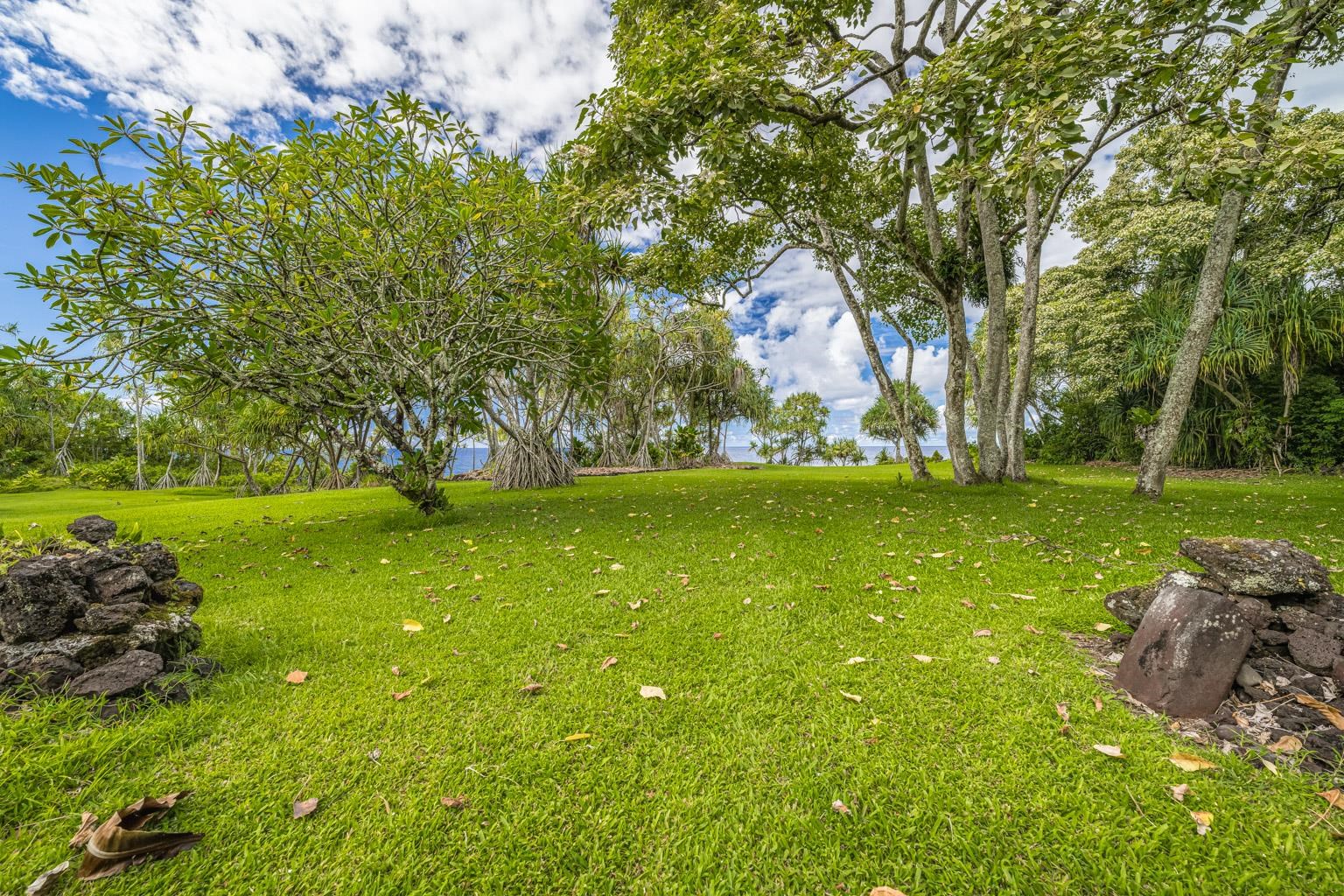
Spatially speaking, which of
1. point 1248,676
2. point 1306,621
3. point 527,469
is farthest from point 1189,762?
point 527,469

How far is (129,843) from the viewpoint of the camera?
1.43 m

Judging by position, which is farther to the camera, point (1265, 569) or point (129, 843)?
point (1265, 569)

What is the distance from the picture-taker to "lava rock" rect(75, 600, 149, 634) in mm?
2297

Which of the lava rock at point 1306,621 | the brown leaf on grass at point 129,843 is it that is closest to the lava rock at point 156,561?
the brown leaf on grass at point 129,843

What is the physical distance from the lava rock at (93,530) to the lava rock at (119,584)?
1.32m

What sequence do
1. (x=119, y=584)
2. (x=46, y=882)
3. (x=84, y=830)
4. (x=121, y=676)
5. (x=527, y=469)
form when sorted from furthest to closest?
(x=527, y=469) → (x=119, y=584) → (x=121, y=676) → (x=84, y=830) → (x=46, y=882)

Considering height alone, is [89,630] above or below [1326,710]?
above

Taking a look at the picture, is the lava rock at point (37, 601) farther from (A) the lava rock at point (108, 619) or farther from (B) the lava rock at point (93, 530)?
(B) the lava rock at point (93, 530)

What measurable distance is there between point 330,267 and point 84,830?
19.9 feet

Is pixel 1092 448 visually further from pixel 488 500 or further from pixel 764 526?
pixel 488 500

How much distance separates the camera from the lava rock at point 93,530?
11.5 ft

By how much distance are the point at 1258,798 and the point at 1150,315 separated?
18455 mm

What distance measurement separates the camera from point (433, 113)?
5434mm

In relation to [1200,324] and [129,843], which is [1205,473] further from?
[129,843]
